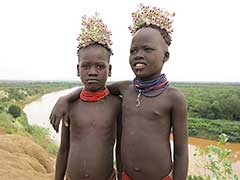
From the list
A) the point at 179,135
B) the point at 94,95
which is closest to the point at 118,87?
the point at 94,95

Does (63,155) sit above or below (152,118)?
below

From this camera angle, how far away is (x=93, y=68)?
6.64ft

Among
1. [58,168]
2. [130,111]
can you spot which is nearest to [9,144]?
[58,168]

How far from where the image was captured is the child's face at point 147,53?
6.18ft

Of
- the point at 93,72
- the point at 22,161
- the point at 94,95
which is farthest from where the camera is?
the point at 22,161

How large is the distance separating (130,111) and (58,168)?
0.66 metres

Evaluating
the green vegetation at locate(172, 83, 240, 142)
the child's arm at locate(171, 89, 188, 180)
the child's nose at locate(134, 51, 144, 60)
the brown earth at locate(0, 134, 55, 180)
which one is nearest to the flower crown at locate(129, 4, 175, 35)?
the child's nose at locate(134, 51, 144, 60)

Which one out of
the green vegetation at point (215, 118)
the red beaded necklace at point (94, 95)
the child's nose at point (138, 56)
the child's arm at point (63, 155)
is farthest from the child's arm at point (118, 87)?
the green vegetation at point (215, 118)

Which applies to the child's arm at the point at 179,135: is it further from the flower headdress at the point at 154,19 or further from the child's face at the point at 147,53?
the flower headdress at the point at 154,19

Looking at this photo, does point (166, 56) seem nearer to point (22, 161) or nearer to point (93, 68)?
point (93, 68)

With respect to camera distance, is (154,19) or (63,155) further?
(63,155)

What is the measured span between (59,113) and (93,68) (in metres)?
0.35

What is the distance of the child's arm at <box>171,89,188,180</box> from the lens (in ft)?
→ 6.20

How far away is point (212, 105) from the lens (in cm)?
2745
